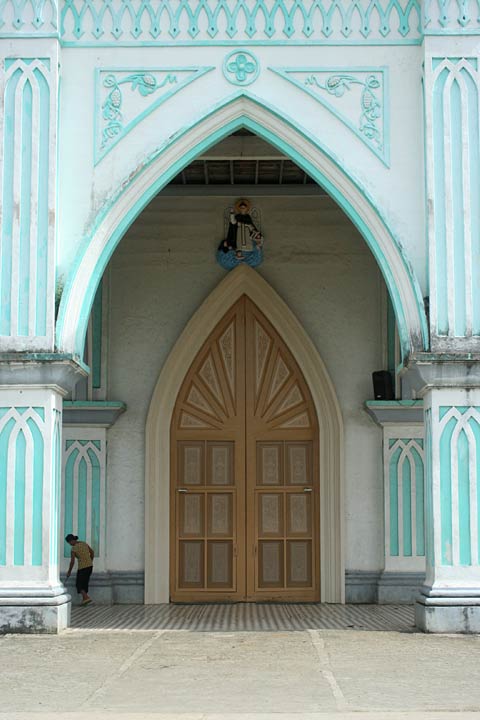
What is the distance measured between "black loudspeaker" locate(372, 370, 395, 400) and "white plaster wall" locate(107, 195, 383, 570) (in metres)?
0.20

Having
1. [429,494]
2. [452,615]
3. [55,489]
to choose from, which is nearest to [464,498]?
[429,494]

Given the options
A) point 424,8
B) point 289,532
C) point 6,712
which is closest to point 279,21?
point 424,8

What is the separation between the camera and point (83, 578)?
42.8ft

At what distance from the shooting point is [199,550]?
13.6 metres

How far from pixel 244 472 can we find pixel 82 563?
2083mm

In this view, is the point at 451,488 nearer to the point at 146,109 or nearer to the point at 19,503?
the point at 19,503

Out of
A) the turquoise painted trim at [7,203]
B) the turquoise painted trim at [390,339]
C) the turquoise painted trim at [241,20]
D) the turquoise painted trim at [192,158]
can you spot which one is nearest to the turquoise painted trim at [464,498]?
the turquoise painted trim at [192,158]

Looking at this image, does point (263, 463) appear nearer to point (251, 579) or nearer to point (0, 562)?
point (251, 579)

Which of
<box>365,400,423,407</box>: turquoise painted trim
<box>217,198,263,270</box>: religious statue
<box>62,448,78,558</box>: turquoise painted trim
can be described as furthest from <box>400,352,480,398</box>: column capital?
<box>62,448,78,558</box>: turquoise painted trim

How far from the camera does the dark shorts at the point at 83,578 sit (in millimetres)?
13016

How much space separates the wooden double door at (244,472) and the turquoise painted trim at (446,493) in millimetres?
3362

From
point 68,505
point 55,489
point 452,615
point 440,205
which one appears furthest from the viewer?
→ point 68,505

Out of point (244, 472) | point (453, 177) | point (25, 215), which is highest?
point (453, 177)

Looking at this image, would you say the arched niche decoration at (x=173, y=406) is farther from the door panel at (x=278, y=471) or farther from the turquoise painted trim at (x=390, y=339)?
the turquoise painted trim at (x=390, y=339)
